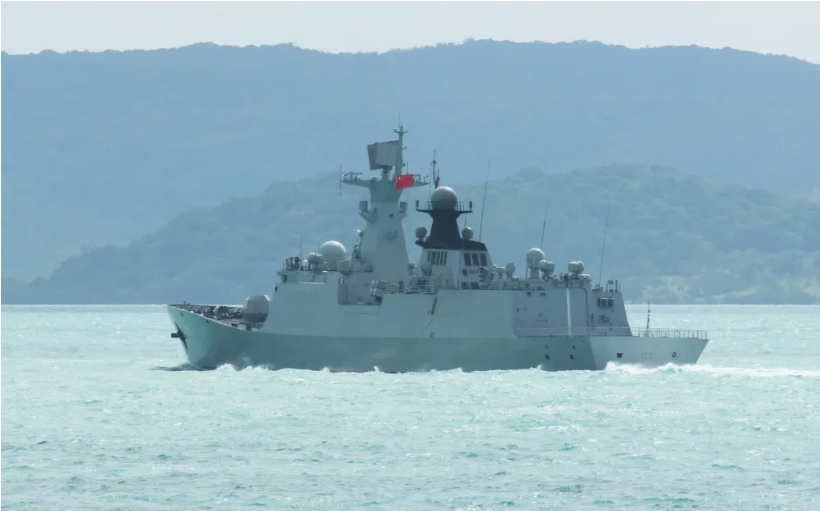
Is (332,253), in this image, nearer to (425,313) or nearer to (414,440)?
(425,313)

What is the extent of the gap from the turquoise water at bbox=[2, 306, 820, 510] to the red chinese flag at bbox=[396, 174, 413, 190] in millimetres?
7615

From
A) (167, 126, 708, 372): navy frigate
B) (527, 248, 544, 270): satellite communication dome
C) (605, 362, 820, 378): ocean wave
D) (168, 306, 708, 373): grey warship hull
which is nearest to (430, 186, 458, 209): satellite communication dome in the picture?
(167, 126, 708, 372): navy frigate

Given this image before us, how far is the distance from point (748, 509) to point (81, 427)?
18.4 m

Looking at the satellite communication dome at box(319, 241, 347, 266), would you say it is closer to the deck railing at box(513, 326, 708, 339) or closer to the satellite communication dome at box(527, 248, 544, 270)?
the satellite communication dome at box(527, 248, 544, 270)

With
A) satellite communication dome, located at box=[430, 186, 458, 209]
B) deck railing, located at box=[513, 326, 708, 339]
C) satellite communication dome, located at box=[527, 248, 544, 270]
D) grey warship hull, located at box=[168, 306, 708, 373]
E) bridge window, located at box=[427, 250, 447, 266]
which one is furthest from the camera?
satellite communication dome, located at box=[430, 186, 458, 209]

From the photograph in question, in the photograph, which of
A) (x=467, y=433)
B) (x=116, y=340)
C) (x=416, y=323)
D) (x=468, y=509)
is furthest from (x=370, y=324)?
(x=116, y=340)

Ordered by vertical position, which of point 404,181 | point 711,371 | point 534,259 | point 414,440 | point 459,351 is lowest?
point 414,440

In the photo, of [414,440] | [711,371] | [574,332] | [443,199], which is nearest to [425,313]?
[574,332]

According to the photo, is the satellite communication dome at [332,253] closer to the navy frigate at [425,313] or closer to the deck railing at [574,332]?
the navy frigate at [425,313]

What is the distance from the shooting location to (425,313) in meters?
48.8

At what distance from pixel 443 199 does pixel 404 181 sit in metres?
1.70

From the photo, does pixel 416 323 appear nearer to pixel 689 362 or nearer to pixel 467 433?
pixel 689 362

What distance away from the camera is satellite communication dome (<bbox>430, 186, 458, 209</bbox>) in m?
52.2

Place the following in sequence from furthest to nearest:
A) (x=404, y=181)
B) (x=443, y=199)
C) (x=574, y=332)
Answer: (x=404, y=181) < (x=443, y=199) < (x=574, y=332)
